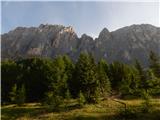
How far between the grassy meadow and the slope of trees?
254 cm

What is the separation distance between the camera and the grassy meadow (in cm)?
5369

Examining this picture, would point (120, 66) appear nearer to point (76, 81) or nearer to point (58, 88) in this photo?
point (76, 81)

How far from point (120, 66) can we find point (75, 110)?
129ft

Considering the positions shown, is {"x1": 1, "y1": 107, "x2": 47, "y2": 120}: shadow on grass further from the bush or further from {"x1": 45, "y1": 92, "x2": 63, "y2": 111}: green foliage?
the bush

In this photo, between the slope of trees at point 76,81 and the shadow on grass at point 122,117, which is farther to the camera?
the slope of trees at point 76,81

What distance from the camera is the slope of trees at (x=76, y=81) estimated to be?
234 feet

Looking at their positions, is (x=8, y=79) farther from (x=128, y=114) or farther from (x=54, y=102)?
(x=128, y=114)

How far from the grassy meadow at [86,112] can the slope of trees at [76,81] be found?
2.54 m

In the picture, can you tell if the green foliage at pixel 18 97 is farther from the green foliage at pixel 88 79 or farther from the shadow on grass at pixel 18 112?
the green foliage at pixel 88 79

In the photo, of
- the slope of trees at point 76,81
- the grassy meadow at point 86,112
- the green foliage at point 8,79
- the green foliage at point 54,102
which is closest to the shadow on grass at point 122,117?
the grassy meadow at point 86,112

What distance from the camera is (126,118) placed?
5294 centimetres

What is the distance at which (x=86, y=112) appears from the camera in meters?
58.3

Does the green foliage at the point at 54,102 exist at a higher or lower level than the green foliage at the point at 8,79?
lower

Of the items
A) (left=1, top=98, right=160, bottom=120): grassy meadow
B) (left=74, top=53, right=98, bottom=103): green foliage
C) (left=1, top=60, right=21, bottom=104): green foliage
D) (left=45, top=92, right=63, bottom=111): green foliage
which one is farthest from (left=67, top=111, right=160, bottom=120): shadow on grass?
(left=1, top=60, right=21, bottom=104): green foliage
